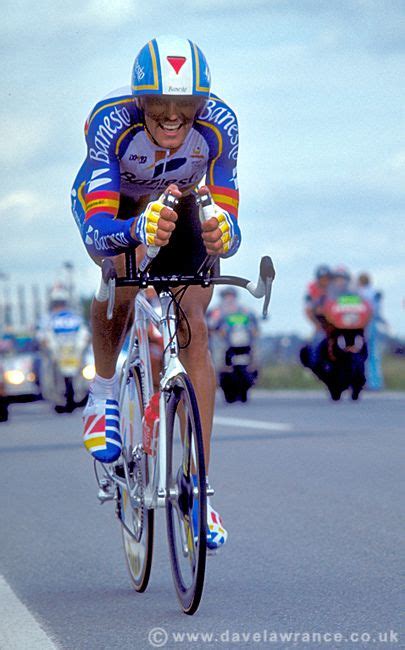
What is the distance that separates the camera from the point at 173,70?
17.5 ft

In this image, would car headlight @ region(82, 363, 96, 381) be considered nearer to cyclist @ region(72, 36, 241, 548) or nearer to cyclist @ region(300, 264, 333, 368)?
cyclist @ region(300, 264, 333, 368)

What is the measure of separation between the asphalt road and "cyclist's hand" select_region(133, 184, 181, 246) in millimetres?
1272

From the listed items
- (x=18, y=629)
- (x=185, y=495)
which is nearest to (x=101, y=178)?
(x=185, y=495)

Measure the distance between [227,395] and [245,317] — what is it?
1162 mm

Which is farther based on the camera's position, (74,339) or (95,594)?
(74,339)

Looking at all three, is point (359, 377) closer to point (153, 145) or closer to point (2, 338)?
point (2, 338)

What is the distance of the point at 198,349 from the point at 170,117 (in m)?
0.89

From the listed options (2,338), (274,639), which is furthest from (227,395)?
(274,639)

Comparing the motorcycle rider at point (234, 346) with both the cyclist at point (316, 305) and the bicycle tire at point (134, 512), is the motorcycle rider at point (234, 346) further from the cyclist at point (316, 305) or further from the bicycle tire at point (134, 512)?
the bicycle tire at point (134, 512)

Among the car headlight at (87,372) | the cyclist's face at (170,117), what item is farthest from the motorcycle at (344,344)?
the cyclist's face at (170,117)

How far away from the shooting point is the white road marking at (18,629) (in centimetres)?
485

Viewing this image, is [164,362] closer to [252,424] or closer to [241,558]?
[241,558]

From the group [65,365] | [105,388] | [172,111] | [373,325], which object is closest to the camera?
[172,111]

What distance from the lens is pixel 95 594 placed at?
587cm
